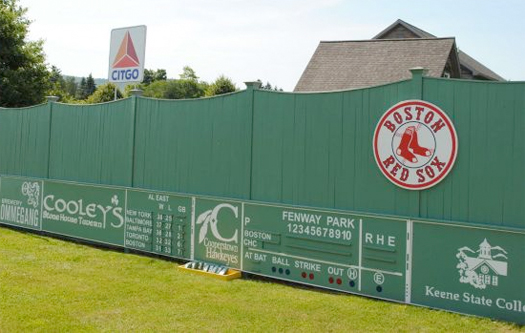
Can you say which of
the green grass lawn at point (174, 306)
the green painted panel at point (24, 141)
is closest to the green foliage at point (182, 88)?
the green painted panel at point (24, 141)

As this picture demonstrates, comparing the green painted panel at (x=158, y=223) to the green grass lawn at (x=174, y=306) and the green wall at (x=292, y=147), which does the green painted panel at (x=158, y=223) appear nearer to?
the green wall at (x=292, y=147)

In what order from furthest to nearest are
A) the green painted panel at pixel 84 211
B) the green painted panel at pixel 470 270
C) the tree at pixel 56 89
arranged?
the tree at pixel 56 89 → the green painted panel at pixel 84 211 → the green painted panel at pixel 470 270

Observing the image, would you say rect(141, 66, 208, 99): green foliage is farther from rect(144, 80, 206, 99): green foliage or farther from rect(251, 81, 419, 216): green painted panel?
rect(251, 81, 419, 216): green painted panel

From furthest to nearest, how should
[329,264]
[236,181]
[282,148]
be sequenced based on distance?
[236,181] → [282,148] → [329,264]

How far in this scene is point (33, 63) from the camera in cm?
2538

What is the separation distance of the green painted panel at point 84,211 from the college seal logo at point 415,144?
501cm

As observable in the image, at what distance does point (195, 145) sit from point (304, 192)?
218 centimetres

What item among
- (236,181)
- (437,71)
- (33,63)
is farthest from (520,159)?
(33,63)

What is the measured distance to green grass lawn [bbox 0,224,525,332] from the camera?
5672 millimetres

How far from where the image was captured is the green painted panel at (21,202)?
36.8 feet

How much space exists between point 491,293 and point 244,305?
2737mm

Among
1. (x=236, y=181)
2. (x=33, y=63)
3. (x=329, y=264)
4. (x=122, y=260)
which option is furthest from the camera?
(x=33, y=63)

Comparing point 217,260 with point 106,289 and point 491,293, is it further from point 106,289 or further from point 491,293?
point 491,293

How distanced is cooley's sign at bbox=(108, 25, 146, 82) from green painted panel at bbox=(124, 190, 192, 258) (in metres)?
3.27
